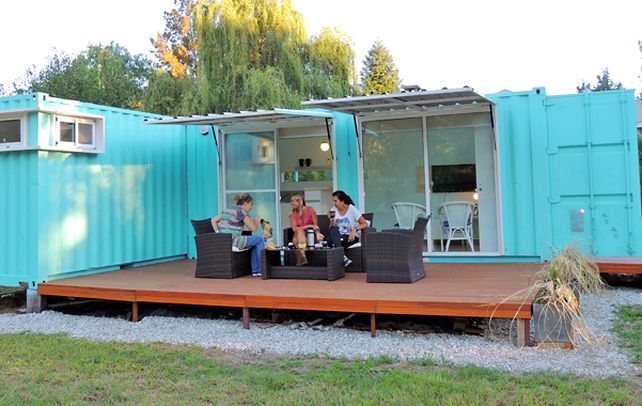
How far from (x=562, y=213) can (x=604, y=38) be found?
51.0 ft

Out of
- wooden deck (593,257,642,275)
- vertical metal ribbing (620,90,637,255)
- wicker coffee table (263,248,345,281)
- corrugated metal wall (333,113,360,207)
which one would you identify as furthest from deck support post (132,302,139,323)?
vertical metal ribbing (620,90,637,255)

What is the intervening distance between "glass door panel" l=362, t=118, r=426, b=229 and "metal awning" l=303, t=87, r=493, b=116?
309mm

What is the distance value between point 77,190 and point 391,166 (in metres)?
4.16

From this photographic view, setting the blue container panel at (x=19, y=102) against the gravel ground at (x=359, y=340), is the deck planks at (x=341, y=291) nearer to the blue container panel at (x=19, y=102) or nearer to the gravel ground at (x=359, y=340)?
the gravel ground at (x=359, y=340)

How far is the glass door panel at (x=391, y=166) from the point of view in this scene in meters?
7.72

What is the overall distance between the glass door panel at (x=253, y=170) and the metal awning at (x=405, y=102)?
62.9 inches

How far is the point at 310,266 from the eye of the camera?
5910 millimetres

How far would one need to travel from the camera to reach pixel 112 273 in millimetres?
6809

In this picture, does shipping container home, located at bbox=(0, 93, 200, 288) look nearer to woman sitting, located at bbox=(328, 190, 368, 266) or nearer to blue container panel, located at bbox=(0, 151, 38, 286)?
blue container panel, located at bbox=(0, 151, 38, 286)

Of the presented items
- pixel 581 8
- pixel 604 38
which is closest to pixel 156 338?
pixel 581 8

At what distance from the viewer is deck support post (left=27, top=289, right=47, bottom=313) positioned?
6.04 meters

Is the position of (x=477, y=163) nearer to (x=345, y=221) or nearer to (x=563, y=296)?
(x=345, y=221)

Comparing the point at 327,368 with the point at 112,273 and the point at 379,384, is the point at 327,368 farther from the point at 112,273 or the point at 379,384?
the point at 112,273

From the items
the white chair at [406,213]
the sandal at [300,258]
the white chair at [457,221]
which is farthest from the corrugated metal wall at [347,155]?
the sandal at [300,258]
